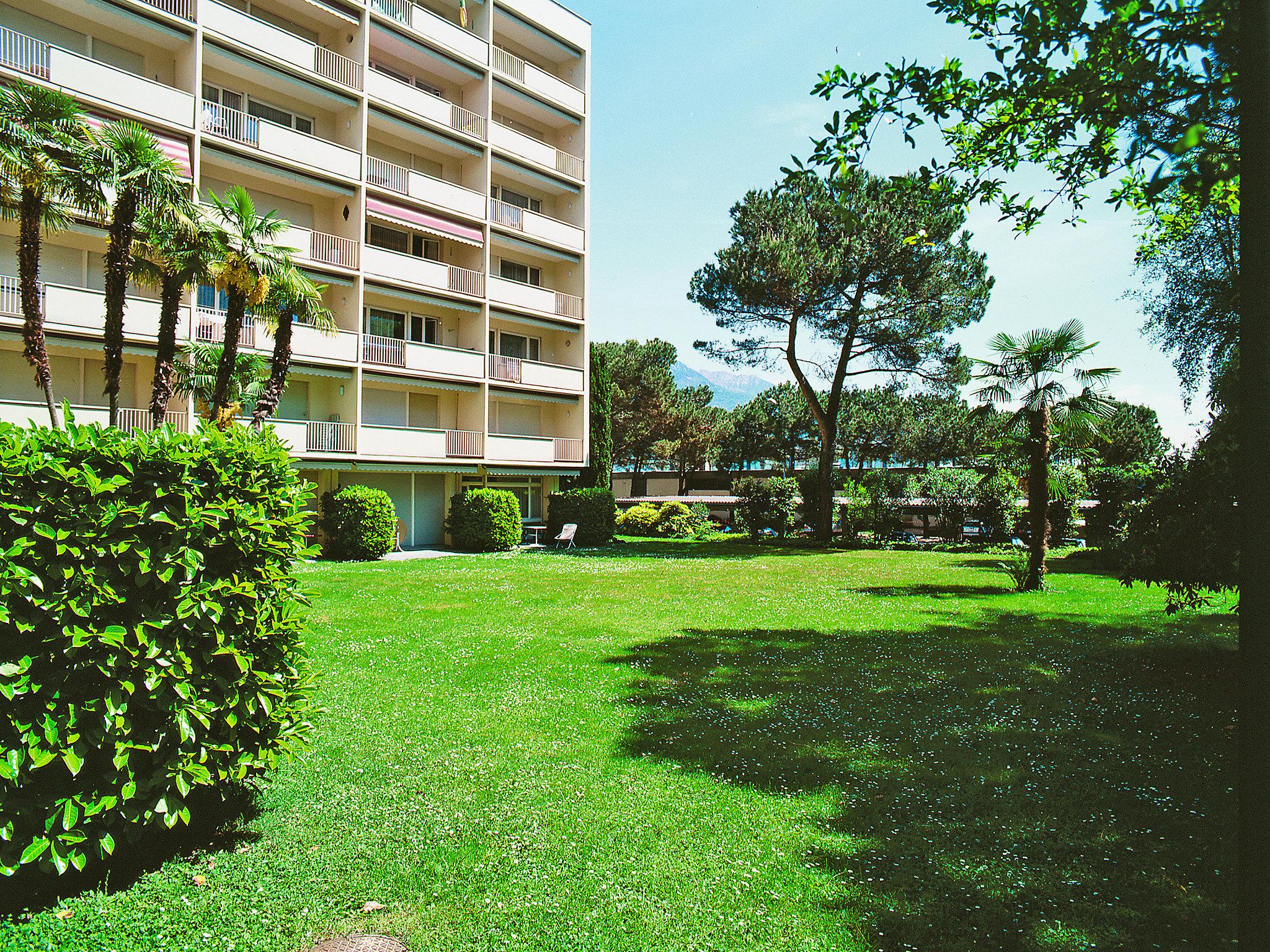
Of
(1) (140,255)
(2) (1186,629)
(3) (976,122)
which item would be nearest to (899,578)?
(2) (1186,629)

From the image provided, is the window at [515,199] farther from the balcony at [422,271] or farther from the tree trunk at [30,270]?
the tree trunk at [30,270]

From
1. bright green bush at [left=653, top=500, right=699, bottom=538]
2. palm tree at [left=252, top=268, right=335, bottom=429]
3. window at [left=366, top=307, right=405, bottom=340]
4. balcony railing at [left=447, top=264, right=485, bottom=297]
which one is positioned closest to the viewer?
palm tree at [left=252, top=268, right=335, bottom=429]

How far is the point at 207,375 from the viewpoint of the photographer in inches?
742

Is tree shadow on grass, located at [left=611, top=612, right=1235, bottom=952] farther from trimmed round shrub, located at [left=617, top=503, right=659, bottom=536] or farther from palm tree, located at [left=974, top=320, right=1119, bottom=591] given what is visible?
trimmed round shrub, located at [left=617, top=503, right=659, bottom=536]

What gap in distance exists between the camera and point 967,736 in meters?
Answer: 6.05

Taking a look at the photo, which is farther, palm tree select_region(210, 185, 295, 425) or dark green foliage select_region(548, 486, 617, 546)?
dark green foliage select_region(548, 486, 617, 546)

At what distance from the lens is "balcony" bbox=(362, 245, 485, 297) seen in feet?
81.1

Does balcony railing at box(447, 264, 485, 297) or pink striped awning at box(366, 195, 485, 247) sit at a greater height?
pink striped awning at box(366, 195, 485, 247)

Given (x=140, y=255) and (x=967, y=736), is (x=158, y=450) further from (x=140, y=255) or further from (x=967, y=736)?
(x=140, y=255)

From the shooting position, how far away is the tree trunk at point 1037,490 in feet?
48.8

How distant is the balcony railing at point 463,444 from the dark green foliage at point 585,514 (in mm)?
3647

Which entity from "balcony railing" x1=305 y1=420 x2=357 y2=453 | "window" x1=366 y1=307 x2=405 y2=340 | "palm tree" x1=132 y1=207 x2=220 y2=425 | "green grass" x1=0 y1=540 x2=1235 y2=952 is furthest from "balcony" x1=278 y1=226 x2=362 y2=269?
"green grass" x1=0 y1=540 x2=1235 y2=952

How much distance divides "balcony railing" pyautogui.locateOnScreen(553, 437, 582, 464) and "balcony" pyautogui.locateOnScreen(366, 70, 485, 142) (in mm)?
11910

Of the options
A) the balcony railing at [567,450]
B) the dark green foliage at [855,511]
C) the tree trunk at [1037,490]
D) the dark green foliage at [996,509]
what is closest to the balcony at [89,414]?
the balcony railing at [567,450]
